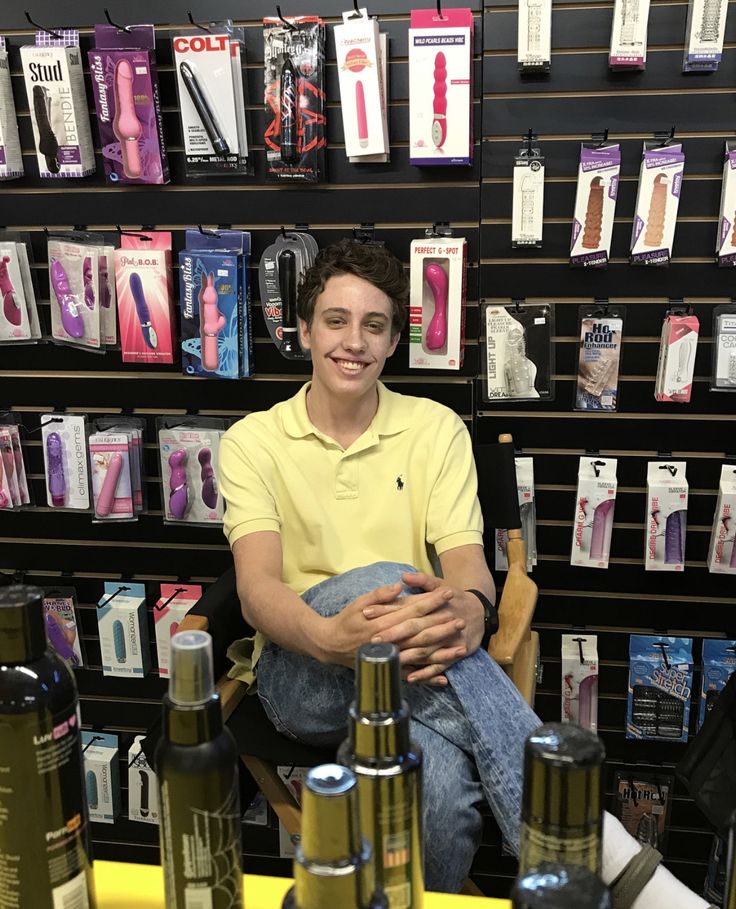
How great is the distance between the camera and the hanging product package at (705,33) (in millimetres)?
2326

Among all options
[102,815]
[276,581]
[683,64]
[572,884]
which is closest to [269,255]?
[276,581]

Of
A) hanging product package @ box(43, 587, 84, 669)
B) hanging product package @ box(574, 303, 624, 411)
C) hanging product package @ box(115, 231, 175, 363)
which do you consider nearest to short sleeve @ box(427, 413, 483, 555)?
hanging product package @ box(574, 303, 624, 411)

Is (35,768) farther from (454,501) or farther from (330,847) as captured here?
(454,501)

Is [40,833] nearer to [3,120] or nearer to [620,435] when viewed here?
[620,435]

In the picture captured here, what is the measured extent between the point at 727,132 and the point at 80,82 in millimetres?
1800

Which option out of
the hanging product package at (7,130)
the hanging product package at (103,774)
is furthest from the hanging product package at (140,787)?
the hanging product package at (7,130)

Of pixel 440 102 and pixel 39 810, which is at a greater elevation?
pixel 440 102

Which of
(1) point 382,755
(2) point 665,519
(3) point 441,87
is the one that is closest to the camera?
(1) point 382,755

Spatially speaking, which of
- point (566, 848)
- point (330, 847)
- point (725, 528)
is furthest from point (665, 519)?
point (330, 847)

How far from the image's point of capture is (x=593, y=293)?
2564mm

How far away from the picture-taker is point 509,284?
8.43 ft

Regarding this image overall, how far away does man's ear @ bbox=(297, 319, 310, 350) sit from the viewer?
7.74 ft

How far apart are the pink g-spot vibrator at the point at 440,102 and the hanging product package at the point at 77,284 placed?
1026mm

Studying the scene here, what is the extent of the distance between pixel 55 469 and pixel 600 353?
5.49 feet
